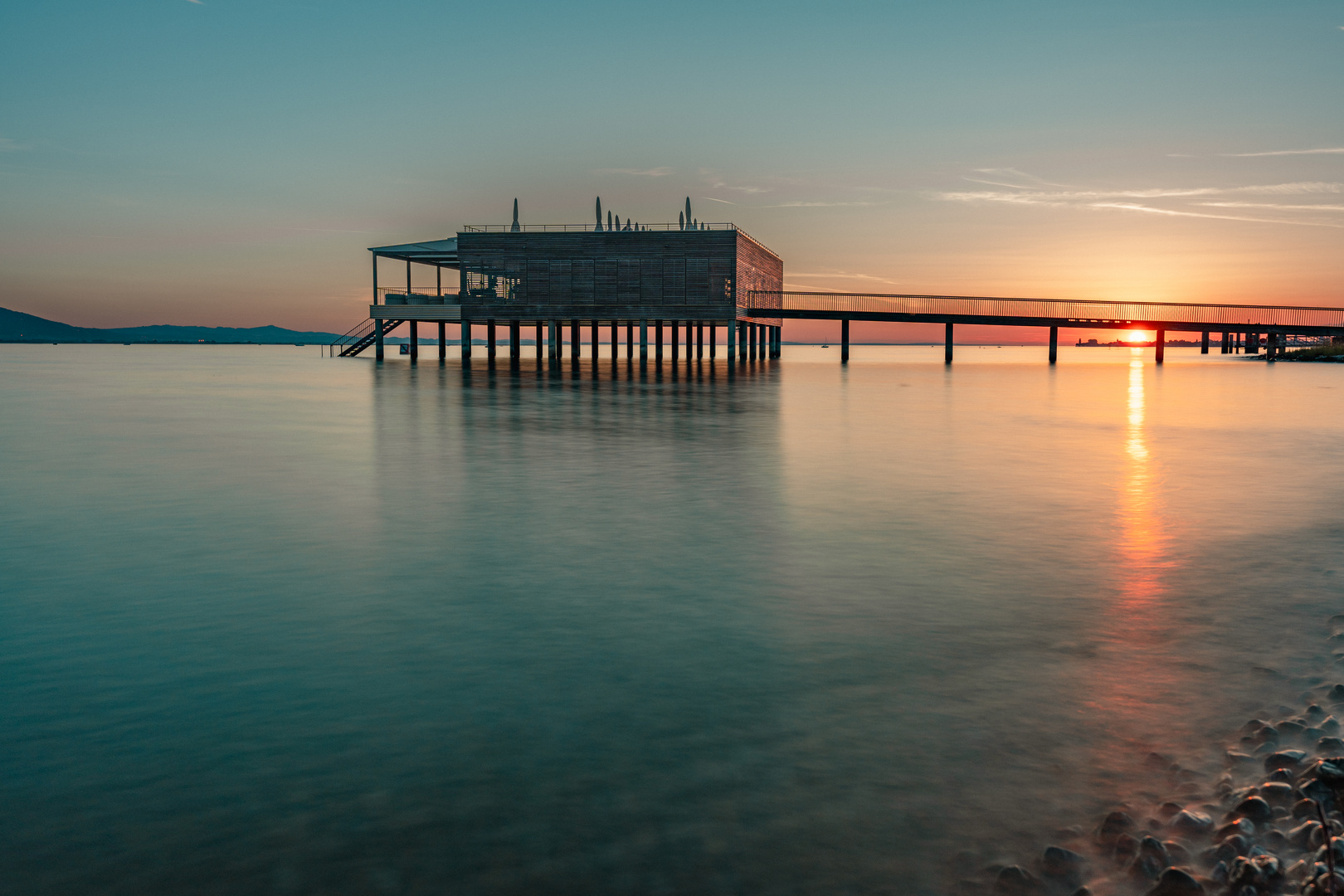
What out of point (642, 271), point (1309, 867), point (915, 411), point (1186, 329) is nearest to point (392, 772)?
point (1309, 867)

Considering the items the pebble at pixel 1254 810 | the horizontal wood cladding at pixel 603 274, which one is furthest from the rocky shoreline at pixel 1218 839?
the horizontal wood cladding at pixel 603 274

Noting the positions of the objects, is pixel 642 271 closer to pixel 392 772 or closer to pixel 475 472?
pixel 475 472

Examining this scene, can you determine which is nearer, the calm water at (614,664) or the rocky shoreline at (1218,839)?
the rocky shoreline at (1218,839)

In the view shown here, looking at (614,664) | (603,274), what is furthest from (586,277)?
(614,664)

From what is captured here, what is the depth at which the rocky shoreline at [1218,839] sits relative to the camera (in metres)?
4.20

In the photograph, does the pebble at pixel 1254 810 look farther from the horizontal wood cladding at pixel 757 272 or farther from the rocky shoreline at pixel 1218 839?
the horizontal wood cladding at pixel 757 272

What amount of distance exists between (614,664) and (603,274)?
63.5 m

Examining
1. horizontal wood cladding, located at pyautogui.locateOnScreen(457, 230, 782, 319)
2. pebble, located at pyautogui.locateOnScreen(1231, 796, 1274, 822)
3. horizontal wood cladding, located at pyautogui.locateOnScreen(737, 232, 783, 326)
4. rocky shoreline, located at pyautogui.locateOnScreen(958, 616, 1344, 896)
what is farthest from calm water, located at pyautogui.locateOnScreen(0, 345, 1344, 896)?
horizontal wood cladding, located at pyautogui.locateOnScreen(737, 232, 783, 326)

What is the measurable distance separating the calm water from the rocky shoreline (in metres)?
0.16

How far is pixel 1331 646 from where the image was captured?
740 cm

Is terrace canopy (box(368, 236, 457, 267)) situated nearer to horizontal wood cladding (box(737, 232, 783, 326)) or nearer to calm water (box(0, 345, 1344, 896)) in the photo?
horizontal wood cladding (box(737, 232, 783, 326))

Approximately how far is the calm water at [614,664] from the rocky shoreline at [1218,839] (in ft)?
0.53

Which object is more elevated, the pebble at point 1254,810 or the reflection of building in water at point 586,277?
the reflection of building in water at point 586,277

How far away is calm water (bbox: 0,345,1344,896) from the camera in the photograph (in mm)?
4559
